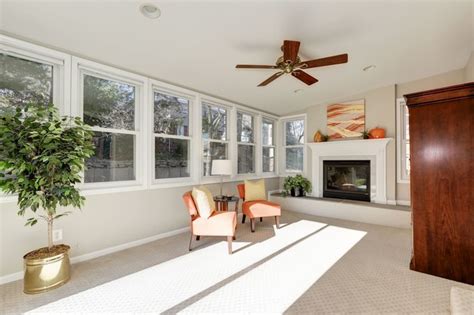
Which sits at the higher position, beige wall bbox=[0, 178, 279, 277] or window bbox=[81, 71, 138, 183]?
window bbox=[81, 71, 138, 183]

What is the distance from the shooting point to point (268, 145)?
5949 mm

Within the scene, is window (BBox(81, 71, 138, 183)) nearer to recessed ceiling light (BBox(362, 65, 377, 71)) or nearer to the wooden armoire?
the wooden armoire

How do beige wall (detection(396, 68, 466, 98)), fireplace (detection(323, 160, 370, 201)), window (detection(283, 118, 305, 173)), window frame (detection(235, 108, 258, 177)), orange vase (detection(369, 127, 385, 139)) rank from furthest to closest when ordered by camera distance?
window (detection(283, 118, 305, 173))
window frame (detection(235, 108, 258, 177))
fireplace (detection(323, 160, 370, 201))
orange vase (detection(369, 127, 385, 139))
beige wall (detection(396, 68, 466, 98))

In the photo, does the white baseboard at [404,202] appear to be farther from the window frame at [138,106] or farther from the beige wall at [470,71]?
the window frame at [138,106]

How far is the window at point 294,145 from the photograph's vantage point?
585 cm

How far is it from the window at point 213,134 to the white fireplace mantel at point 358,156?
2141mm

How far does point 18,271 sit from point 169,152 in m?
2.20

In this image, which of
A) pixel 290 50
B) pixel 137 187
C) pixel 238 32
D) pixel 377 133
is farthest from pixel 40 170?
pixel 377 133

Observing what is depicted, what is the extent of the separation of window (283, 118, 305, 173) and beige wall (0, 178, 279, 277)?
318 cm

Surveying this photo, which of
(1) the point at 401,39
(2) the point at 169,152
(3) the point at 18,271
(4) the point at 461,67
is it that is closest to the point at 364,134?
(4) the point at 461,67

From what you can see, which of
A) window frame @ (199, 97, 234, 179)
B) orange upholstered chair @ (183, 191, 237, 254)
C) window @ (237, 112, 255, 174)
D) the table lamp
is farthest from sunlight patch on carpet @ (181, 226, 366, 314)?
window @ (237, 112, 255, 174)

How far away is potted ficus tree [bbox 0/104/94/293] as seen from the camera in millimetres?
1933

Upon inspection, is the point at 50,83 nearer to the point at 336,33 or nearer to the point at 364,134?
the point at 336,33

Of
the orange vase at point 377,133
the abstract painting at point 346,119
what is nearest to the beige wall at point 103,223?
the abstract painting at point 346,119
